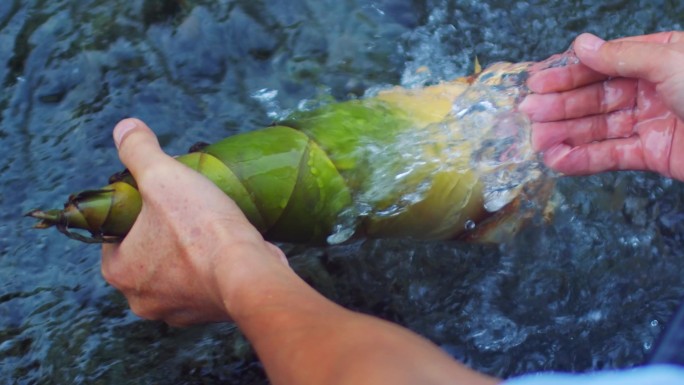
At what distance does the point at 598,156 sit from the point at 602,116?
108mm

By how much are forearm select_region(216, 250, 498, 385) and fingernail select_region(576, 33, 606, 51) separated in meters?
0.98

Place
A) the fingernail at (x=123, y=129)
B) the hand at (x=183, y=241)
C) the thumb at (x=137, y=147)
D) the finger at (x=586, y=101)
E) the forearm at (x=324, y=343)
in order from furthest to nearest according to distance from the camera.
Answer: the finger at (x=586, y=101), the fingernail at (x=123, y=129), the thumb at (x=137, y=147), the hand at (x=183, y=241), the forearm at (x=324, y=343)

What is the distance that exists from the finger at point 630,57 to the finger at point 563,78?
1.8 inches

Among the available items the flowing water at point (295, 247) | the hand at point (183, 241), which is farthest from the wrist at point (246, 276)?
the flowing water at point (295, 247)

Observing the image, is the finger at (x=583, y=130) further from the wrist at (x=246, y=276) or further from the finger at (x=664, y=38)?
the wrist at (x=246, y=276)

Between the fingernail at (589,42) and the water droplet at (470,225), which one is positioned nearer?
the fingernail at (589,42)

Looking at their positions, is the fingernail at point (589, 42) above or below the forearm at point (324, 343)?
above

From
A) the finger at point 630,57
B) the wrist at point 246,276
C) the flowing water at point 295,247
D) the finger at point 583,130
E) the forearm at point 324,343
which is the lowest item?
the flowing water at point 295,247

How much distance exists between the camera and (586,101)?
1.97 meters

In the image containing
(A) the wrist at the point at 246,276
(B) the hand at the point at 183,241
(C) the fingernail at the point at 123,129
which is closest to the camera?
(A) the wrist at the point at 246,276

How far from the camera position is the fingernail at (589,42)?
187cm

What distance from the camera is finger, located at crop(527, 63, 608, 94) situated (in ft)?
6.39

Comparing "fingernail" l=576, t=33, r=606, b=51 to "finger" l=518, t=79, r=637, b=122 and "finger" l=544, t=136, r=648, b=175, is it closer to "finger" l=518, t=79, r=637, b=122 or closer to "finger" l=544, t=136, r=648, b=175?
"finger" l=518, t=79, r=637, b=122

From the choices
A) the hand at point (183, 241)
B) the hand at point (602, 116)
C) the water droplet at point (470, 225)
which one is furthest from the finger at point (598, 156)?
the hand at point (183, 241)
